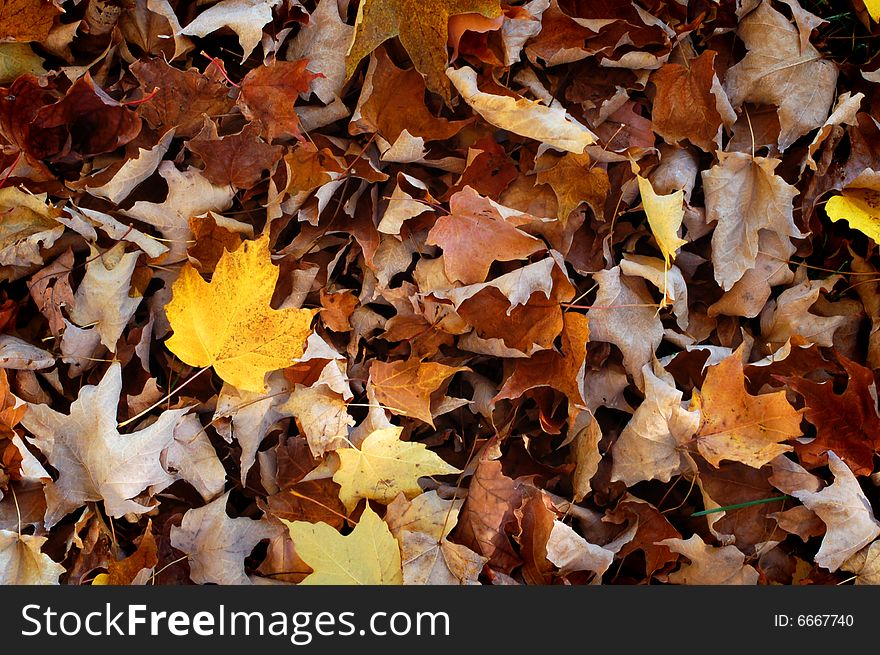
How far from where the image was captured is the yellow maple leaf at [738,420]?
129cm

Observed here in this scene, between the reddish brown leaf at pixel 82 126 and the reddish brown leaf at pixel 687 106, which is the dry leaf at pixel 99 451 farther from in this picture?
the reddish brown leaf at pixel 687 106

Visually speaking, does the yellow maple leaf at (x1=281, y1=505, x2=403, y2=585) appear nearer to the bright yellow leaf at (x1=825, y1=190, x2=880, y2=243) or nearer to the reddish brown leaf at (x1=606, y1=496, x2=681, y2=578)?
the reddish brown leaf at (x1=606, y1=496, x2=681, y2=578)

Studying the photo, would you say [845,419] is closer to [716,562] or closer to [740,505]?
[740,505]

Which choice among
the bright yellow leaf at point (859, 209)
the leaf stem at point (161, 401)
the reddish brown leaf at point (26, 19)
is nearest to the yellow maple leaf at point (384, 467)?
the leaf stem at point (161, 401)

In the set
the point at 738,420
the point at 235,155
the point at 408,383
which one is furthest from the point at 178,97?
the point at 738,420

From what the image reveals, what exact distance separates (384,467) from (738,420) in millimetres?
604

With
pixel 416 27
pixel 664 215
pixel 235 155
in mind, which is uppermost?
pixel 416 27

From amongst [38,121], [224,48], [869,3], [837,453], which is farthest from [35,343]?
[869,3]

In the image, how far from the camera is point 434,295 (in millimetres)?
1372

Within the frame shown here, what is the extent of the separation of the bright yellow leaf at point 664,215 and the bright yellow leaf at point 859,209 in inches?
11.2

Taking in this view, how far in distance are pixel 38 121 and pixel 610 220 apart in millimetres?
1036

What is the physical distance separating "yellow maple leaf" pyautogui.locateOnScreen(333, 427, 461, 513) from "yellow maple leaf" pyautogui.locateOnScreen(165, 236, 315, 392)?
20cm

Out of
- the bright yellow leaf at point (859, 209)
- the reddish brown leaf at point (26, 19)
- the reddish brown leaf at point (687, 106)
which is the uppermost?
the reddish brown leaf at point (26, 19)

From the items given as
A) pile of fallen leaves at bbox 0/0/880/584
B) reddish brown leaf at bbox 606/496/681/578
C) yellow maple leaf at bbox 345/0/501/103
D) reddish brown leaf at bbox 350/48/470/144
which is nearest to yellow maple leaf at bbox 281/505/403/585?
pile of fallen leaves at bbox 0/0/880/584
